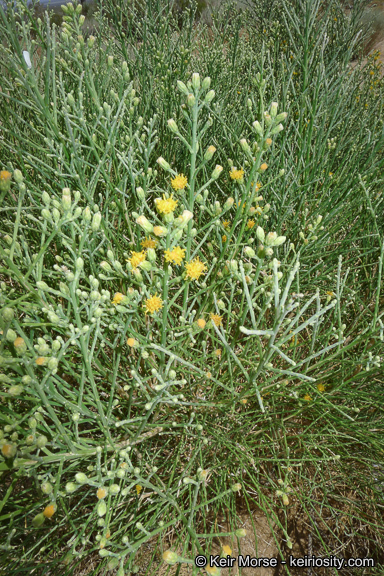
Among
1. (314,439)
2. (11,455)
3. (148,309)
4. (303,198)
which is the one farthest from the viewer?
(303,198)

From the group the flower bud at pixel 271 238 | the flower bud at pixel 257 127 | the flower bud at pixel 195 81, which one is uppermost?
the flower bud at pixel 195 81

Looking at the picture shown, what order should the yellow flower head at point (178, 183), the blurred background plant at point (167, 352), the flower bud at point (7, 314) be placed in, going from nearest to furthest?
the flower bud at point (7, 314) < the blurred background plant at point (167, 352) < the yellow flower head at point (178, 183)

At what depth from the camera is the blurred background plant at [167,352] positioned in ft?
3.50

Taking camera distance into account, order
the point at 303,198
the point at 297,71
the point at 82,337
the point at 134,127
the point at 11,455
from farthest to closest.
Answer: the point at 297,71 → the point at 134,127 → the point at 303,198 → the point at 82,337 → the point at 11,455

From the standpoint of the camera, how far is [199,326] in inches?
46.2

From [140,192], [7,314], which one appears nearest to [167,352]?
[7,314]

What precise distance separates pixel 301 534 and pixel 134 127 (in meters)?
2.52

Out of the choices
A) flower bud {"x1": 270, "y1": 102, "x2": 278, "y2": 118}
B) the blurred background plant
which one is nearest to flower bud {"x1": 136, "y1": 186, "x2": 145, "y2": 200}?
the blurred background plant

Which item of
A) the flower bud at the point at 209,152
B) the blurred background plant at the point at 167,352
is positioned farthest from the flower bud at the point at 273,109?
the flower bud at the point at 209,152

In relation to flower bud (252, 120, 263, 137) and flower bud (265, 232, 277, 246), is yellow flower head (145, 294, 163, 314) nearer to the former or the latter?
flower bud (265, 232, 277, 246)

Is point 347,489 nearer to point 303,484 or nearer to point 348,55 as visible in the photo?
point 303,484

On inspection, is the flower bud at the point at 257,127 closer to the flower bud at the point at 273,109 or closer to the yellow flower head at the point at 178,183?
the flower bud at the point at 273,109

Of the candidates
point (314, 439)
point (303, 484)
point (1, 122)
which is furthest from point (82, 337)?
point (1, 122)

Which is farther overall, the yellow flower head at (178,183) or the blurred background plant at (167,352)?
the yellow flower head at (178,183)
